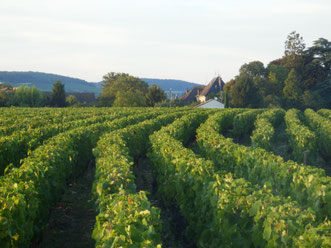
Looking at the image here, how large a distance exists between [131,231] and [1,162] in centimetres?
768

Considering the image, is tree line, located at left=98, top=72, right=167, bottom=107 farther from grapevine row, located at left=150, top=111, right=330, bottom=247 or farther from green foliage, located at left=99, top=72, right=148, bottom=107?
grapevine row, located at left=150, top=111, right=330, bottom=247

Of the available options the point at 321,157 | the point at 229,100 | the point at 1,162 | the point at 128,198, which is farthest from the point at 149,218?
the point at 229,100

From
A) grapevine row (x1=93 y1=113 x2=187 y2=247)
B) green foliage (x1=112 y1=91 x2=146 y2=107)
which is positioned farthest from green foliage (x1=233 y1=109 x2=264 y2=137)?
green foliage (x1=112 y1=91 x2=146 y2=107)

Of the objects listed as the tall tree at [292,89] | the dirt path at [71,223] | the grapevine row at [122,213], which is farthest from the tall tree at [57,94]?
the grapevine row at [122,213]

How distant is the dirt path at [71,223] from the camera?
27.7ft

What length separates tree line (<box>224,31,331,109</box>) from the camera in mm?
75000

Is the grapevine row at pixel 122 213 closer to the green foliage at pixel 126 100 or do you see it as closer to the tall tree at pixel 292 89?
the green foliage at pixel 126 100

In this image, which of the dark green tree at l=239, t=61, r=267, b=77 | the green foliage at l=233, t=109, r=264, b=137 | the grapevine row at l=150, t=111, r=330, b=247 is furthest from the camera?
the dark green tree at l=239, t=61, r=267, b=77

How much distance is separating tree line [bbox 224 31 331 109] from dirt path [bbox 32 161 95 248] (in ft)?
220

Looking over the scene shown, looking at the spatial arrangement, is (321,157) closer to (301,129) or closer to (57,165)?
(301,129)

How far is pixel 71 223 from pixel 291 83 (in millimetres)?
Answer: 72075

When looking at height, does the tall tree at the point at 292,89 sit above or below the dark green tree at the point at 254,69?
below

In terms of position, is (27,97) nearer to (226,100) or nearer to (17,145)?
(226,100)

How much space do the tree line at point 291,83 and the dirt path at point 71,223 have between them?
6714 centimetres
